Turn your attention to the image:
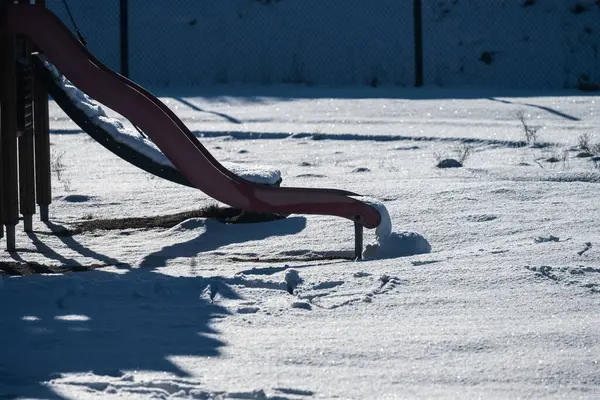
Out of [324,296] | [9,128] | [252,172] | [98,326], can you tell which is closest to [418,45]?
[252,172]

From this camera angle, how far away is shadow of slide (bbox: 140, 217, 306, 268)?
5.69 meters

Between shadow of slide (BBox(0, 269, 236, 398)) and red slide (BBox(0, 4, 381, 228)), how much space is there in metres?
0.66

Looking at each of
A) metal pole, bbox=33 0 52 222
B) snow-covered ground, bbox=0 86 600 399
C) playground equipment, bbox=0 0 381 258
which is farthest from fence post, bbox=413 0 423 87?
playground equipment, bbox=0 0 381 258

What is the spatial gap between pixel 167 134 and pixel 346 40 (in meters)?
13.8

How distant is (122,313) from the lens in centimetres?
420

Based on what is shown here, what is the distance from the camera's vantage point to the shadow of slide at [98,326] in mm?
3522

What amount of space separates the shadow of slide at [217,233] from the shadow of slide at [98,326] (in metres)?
0.69

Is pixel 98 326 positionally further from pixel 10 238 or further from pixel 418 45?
pixel 418 45

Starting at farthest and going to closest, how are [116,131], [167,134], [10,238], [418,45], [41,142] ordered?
[418,45] → [41,142] → [116,131] → [10,238] → [167,134]

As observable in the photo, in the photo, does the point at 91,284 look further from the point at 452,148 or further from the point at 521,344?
the point at 452,148

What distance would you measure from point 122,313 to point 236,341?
0.64 m

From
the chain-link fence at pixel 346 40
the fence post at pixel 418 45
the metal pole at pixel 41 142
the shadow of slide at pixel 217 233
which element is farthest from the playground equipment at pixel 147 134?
the chain-link fence at pixel 346 40

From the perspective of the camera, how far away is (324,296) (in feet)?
14.6

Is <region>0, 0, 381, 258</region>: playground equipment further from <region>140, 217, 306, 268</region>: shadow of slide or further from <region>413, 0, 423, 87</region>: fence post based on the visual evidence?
<region>413, 0, 423, 87</region>: fence post
